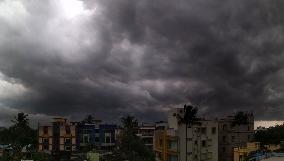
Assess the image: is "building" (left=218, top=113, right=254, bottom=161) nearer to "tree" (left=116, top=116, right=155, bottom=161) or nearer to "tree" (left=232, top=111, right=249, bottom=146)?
"tree" (left=232, top=111, right=249, bottom=146)

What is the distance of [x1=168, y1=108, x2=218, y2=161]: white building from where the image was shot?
8062 cm

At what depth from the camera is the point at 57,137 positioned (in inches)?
3848

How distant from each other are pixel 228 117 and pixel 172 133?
1900 cm

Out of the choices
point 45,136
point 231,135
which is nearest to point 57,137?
point 45,136

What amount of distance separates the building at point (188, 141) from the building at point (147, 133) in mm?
19008

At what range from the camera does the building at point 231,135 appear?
3558 inches

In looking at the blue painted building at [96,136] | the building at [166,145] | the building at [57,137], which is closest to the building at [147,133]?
the blue painted building at [96,136]

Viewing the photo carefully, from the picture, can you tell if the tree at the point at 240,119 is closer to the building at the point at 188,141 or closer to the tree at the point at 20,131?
the building at the point at 188,141

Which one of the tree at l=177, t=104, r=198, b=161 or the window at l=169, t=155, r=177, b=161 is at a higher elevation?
the tree at l=177, t=104, r=198, b=161

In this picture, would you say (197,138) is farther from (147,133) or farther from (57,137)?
(57,137)

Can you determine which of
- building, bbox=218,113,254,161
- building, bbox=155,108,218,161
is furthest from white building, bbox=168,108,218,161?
building, bbox=218,113,254,161

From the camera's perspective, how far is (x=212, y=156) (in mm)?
84500

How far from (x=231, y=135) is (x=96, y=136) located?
3031 cm

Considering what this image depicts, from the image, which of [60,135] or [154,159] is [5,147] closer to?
[60,135]
